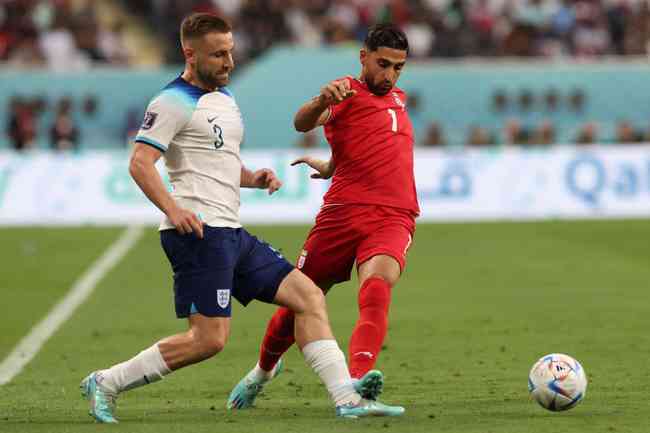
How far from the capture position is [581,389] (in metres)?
7.30

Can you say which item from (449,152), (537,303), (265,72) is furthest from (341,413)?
(265,72)

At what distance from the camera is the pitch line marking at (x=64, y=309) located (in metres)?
9.98

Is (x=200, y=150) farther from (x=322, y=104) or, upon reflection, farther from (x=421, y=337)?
(x=421, y=337)

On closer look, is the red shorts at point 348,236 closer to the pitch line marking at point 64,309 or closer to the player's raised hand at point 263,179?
the player's raised hand at point 263,179

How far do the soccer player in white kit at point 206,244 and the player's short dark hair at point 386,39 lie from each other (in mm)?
1024

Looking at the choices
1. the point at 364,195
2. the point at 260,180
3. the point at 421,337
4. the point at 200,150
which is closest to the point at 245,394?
the point at 260,180

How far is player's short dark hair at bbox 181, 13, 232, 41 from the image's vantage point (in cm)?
704

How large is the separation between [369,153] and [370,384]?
168 cm

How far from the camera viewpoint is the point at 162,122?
273 inches

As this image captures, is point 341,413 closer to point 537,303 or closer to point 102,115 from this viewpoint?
point 537,303

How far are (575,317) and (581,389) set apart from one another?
4951 mm

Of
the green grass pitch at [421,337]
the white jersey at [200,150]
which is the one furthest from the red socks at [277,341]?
the white jersey at [200,150]

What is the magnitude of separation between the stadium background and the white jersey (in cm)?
109

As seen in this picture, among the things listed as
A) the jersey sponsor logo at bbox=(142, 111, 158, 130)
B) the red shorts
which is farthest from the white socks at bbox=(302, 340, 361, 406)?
the jersey sponsor logo at bbox=(142, 111, 158, 130)
